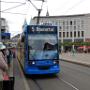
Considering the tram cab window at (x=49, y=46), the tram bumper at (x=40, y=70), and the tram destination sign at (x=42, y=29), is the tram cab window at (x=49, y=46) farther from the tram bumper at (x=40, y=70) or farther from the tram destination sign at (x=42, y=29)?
the tram bumper at (x=40, y=70)

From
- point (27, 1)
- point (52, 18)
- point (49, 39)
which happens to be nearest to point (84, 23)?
point (52, 18)

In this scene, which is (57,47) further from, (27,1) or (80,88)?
(27,1)

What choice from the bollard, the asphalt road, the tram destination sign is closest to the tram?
the tram destination sign

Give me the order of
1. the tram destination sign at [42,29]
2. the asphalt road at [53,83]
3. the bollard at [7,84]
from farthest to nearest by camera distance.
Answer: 1. the tram destination sign at [42,29]
2. the asphalt road at [53,83]
3. the bollard at [7,84]

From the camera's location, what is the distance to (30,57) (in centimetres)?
1928

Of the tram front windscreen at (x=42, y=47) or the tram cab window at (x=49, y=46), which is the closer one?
the tram front windscreen at (x=42, y=47)

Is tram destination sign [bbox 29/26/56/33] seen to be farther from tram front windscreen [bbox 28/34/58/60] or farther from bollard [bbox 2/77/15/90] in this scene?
bollard [bbox 2/77/15/90]

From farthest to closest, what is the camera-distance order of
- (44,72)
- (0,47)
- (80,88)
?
(44,72) < (80,88) < (0,47)

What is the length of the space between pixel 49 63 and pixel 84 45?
89.9 meters

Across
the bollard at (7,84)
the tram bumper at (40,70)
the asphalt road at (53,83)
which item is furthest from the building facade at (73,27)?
the bollard at (7,84)

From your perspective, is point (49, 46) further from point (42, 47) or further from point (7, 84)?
point (7, 84)

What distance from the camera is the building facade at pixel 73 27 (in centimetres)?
12494

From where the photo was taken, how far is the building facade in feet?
410

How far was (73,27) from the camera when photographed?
127250mm
